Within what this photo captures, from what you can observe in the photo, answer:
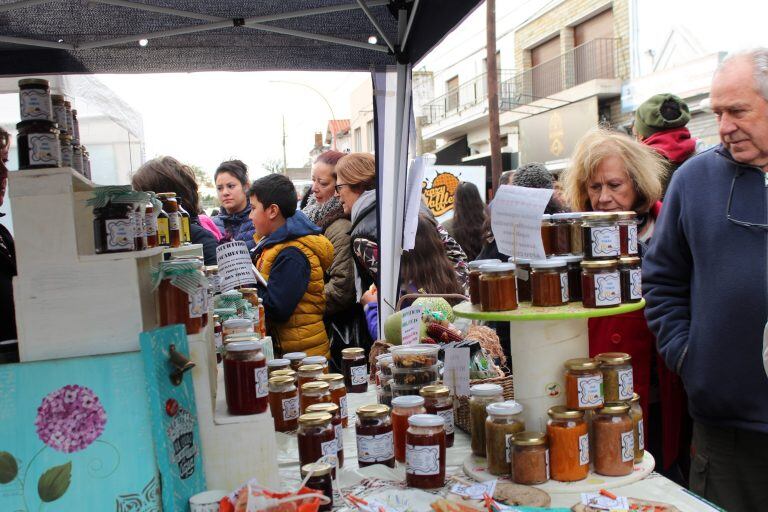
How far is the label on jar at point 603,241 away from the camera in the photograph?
177 cm

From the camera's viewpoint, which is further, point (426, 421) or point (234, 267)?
point (234, 267)

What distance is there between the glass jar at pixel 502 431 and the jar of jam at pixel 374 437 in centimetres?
29

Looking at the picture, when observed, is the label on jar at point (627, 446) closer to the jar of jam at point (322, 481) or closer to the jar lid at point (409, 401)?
the jar lid at point (409, 401)

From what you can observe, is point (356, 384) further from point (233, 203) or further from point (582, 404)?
point (233, 203)

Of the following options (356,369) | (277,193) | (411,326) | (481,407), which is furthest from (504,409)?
(277,193)

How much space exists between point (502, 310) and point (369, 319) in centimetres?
205

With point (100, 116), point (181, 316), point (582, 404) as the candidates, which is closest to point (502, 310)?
point (582, 404)

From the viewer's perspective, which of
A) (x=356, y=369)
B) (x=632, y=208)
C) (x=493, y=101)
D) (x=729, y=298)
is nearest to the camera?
(x=729, y=298)

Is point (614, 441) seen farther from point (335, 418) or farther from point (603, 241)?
point (335, 418)

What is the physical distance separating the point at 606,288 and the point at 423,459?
661 millimetres

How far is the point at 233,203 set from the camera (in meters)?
5.09

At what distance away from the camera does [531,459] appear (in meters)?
1.69

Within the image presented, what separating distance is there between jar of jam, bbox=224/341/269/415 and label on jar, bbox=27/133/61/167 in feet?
2.03

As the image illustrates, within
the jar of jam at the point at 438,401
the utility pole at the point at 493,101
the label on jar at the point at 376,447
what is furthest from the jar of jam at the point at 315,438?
the utility pole at the point at 493,101
